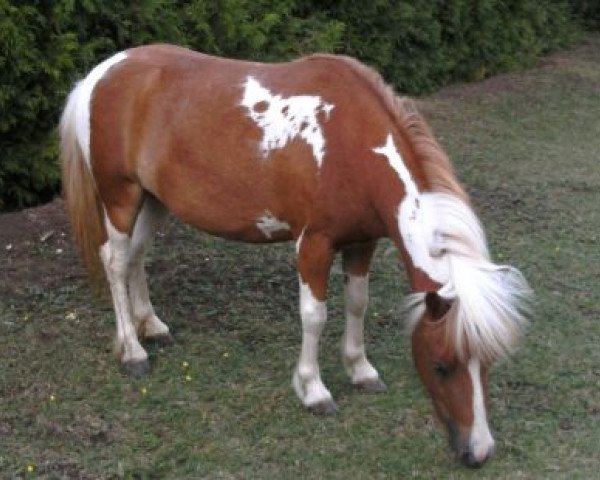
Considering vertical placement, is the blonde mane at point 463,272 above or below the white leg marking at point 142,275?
above

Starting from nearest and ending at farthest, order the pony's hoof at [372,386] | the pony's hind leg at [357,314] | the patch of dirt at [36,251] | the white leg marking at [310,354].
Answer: the white leg marking at [310,354] < the pony's hind leg at [357,314] < the pony's hoof at [372,386] < the patch of dirt at [36,251]

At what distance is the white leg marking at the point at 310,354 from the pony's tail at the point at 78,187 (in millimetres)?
1202

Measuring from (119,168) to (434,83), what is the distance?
793 centimetres

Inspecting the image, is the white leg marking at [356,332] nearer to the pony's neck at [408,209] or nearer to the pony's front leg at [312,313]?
the pony's front leg at [312,313]

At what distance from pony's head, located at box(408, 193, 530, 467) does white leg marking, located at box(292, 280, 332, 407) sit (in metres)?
0.63

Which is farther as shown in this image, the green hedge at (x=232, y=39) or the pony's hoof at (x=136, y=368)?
the green hedge at (x=232, y=39)

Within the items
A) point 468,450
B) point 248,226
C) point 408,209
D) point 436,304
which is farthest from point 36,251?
point 468,450

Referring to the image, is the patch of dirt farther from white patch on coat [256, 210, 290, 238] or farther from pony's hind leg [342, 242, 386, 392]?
pony's hind leg [342, 242, 386, 392]

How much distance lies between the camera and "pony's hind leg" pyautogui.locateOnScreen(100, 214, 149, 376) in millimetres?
4746

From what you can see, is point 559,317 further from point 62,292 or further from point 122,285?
point 62,292

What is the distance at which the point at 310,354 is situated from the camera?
432cm

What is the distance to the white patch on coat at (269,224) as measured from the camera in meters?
4.25

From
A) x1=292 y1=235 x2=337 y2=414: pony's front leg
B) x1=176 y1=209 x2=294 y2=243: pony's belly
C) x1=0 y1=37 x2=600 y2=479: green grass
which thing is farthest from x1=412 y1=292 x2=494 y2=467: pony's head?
x1=176 y1=209 x2=294 y2=243: pony's belly

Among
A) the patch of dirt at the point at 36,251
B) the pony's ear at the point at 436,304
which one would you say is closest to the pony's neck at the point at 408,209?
the pony's ear at the point at 436,304
